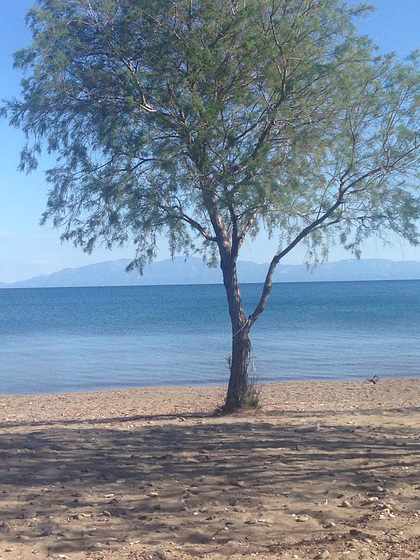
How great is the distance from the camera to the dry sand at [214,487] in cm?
535

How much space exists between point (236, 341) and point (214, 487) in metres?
4.51

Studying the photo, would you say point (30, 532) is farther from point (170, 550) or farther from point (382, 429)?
point (382, 429)

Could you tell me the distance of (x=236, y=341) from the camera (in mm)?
11125

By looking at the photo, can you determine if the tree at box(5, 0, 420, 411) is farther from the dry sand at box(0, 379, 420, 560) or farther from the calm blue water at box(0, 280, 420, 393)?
the calm blue water at box(0, 280, 420, 393)

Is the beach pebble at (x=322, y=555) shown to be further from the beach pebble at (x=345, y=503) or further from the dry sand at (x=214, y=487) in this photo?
the beach pebble at (x=345, y=503)

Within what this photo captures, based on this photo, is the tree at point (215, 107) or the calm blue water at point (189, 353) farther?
the calm blue water at point (189, 353)

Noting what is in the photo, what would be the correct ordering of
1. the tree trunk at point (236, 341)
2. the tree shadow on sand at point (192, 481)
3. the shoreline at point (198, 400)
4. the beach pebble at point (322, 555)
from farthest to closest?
the shoreline at point (198, 400)
the tree trunk at point (236, 341)
the tree shadow on sand at point (192, 481)
the beach pebble at point (322, 555)

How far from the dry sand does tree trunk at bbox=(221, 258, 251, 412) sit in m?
0.35

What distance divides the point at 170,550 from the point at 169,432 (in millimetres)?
4332

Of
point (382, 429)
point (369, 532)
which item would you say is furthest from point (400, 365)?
point (369, 532)

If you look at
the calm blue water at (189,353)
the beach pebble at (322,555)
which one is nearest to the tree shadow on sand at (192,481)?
the beach pebble at (322,555)

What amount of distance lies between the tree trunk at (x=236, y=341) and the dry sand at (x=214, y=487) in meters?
0.35

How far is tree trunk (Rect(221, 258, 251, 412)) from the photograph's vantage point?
11.1 m

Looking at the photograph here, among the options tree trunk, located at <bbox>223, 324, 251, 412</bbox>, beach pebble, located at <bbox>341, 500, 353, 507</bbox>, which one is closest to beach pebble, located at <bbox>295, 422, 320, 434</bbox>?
tree trunk, located at <bbox>223, 324, 251, 412</bbox>
